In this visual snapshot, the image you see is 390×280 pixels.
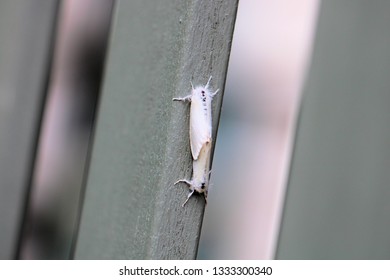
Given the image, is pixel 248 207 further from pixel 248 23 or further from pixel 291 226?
pixel 248 23

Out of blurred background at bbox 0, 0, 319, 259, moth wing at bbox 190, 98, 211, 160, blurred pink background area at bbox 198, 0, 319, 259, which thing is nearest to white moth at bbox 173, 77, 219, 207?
moth wing at bbox 190, 98, 211, 160

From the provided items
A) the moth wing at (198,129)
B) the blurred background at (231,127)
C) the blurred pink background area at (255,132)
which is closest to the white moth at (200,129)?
the moth wing at (198,129)

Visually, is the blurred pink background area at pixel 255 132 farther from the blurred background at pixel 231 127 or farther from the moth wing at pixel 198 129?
the moth wing at pixel 198 129

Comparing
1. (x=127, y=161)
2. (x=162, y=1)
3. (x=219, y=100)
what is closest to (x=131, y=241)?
(x=127, y=161)

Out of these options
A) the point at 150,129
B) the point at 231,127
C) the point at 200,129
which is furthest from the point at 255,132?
the point at 200,129

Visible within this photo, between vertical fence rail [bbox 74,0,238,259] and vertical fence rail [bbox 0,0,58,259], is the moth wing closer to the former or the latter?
vertical fence rail [bbox 74,0,238,259]

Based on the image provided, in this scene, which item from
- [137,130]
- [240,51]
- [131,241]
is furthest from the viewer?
[240,51]
